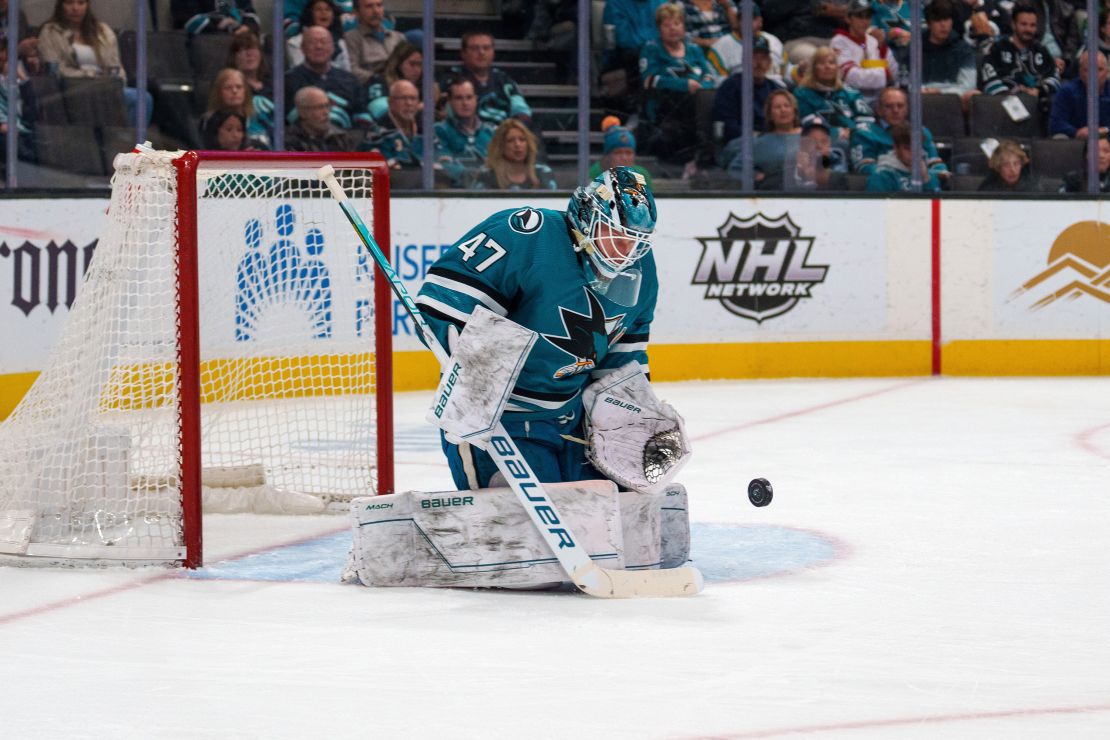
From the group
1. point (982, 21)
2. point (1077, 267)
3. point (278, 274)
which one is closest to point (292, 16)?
point (278, 274)

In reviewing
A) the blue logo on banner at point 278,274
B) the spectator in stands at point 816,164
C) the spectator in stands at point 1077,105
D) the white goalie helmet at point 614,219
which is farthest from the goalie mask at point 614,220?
the spectator in stands at point 1077,105

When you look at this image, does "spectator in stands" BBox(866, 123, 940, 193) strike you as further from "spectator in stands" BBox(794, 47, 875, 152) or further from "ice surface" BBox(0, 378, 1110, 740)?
"ice surface" BBox(0, 378, 1110, 740)

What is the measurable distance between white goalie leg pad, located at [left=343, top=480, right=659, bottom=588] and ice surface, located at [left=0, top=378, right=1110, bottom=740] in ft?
0.17

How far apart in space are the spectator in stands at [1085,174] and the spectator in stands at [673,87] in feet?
6.01

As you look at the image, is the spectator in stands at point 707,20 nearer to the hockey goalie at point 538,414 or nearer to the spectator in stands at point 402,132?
the spectator in stands at point 402,132

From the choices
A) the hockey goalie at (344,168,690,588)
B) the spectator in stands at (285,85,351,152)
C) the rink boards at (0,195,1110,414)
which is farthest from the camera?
the rink boards at (0,195,1110,414)

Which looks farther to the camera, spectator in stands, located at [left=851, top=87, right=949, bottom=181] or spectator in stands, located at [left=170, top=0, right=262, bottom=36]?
spectator in stands, located at [left=851, top=87, right=949, bottom=181]

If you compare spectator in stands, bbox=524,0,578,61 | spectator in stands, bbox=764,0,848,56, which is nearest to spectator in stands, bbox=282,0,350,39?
spectator in stands, bbox=524,0,578,61

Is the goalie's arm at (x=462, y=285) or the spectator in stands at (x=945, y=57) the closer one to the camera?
the goalie's arm at (x=462, y=285)

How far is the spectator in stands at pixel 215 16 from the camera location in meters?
6.54

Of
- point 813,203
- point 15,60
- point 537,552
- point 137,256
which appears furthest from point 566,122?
point 537,552

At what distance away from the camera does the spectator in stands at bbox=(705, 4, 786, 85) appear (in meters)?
7.51

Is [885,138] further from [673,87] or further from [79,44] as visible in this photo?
[79,44]

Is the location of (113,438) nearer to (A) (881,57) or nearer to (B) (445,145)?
(B) (445,145)
